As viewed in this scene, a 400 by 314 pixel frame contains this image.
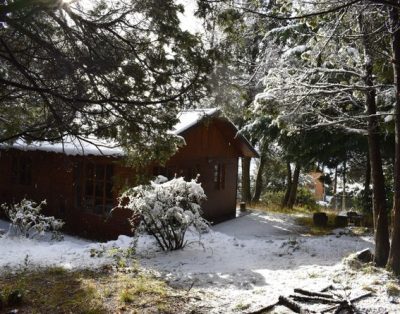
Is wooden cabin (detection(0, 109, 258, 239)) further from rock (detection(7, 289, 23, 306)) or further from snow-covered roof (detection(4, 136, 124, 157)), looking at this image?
rock (detection(7, 289, 23, 306))

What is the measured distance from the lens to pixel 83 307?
256 inches

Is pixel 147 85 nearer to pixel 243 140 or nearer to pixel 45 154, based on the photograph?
pixel 45 154

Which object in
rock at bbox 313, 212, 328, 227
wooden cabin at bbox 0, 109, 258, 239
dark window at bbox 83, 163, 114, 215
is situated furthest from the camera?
rock at bbox 313, 212, 328, 227

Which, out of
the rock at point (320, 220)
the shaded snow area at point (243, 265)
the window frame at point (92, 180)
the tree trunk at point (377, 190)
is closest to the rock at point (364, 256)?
the tree trunk at point (377, 190)

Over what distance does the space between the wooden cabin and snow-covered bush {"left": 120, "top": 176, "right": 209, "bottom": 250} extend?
2.15 meters

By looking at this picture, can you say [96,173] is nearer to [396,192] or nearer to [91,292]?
[91,292]

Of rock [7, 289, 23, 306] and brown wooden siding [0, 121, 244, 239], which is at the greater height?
brown wooden siding [0, 121, 244, 239]

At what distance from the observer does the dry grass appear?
21.3 ft

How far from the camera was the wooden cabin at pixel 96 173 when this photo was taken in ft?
44.5

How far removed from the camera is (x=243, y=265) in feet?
31.0

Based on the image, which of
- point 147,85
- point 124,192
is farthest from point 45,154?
point 147,85

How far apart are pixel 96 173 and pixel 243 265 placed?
7280 millimetres

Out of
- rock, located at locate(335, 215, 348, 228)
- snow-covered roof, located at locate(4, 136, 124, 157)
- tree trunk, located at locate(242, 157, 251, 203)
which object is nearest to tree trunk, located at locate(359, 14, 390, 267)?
snow-covered roof, located at locate(4, 136, 124, 157)

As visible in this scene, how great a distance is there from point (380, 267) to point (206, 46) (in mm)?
5753
